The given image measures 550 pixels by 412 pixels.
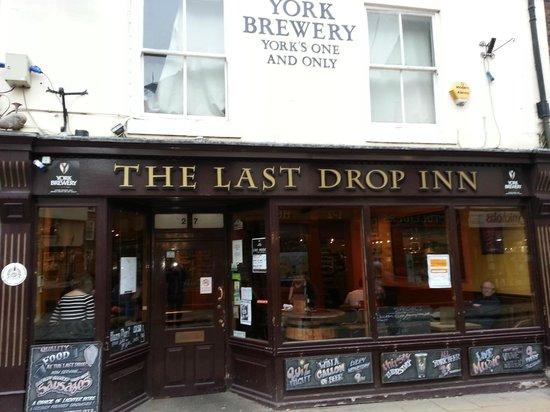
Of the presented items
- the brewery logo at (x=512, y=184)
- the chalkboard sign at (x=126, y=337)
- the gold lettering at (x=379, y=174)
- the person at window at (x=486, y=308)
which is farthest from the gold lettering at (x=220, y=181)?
the brewery logo at (x=512, y=184)

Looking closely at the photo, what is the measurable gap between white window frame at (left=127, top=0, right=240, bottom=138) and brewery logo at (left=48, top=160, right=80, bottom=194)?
869 mm

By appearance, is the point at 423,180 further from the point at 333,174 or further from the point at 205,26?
the point at 205,26

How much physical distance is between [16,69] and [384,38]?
17.3 ft

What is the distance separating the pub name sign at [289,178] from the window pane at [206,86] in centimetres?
98

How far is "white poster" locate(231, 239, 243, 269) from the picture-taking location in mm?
7023

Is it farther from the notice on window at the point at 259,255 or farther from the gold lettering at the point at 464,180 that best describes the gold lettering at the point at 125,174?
the gold lettering at the point at 464,180

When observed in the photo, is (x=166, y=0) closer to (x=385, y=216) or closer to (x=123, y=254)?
(x=123, y=254)

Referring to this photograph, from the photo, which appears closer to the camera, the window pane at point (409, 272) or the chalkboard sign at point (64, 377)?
the chalkboard sign at point (64, 377)

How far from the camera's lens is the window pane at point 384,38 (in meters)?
7.43

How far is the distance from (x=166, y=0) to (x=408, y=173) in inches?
169

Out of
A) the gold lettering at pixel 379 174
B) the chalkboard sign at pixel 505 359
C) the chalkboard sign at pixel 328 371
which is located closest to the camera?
the chalkboard sign at pixel 328 371

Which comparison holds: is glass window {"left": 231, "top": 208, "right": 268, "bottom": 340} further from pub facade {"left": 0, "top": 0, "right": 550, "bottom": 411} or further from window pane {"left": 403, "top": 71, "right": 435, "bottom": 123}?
window pane {"left": 403, "top": 71, "right": 435, "bottom": 123}

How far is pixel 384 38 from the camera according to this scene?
295 inches

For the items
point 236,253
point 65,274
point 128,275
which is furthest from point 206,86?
point 65,274
